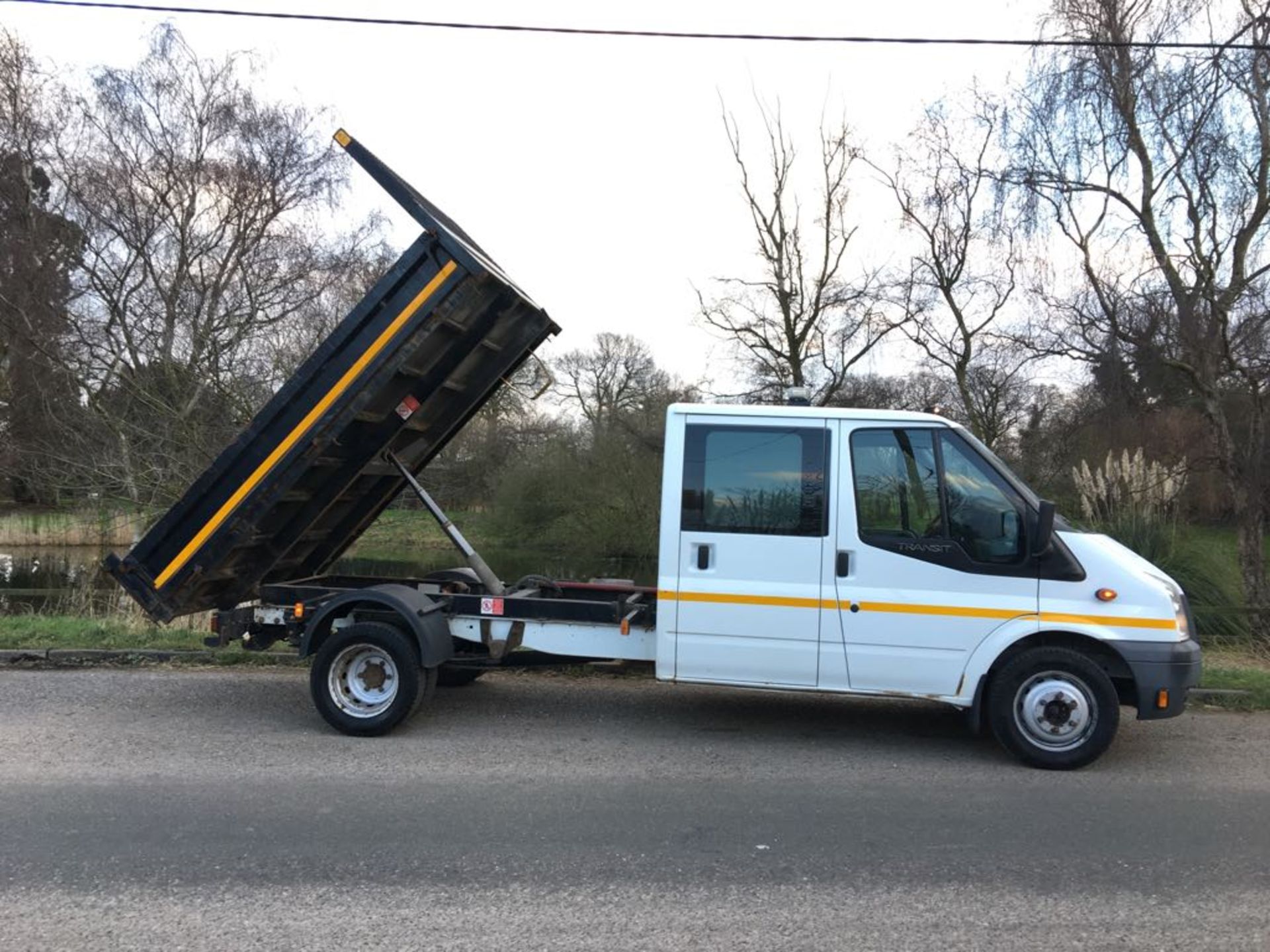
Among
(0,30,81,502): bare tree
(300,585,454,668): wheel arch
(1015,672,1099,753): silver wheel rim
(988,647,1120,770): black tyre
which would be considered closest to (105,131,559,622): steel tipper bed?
(300,585,454,668): wheel arch

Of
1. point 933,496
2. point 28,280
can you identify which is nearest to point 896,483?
point 933,496

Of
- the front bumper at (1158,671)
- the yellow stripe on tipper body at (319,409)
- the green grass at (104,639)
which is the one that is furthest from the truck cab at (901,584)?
the green grass at (104,639)

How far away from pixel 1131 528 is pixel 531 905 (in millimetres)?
10870

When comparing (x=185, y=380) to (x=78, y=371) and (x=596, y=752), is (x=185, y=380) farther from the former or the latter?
(x=596, y=752)

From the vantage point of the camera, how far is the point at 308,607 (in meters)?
6.26

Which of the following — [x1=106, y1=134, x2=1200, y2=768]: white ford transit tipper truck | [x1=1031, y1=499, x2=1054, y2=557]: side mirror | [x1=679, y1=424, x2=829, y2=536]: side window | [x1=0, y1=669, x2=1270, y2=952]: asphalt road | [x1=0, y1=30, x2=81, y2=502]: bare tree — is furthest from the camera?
[x1=0, y1=30, x2=81, y2=502]: bare tree

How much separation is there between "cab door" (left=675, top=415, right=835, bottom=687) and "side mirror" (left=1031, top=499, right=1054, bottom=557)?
4.07ft

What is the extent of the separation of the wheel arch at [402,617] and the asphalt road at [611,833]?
22.3 inches

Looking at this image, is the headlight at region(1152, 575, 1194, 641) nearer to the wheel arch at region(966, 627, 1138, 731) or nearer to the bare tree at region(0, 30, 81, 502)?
the wheel arch at region(966, 627, 1138, 731)

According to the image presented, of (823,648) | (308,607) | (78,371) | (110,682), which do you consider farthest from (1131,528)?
(78,371)

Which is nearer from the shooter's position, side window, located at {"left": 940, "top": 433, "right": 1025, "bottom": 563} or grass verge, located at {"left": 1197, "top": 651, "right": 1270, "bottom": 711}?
side window, located at {"left": 940, "top": 433, "right": 1025, "bottom": 563}

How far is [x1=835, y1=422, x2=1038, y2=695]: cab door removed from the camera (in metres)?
5.40

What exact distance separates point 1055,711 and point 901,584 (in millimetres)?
1181

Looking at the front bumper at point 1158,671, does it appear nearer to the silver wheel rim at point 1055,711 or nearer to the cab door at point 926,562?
the silver wheel rim at point 1055,711
